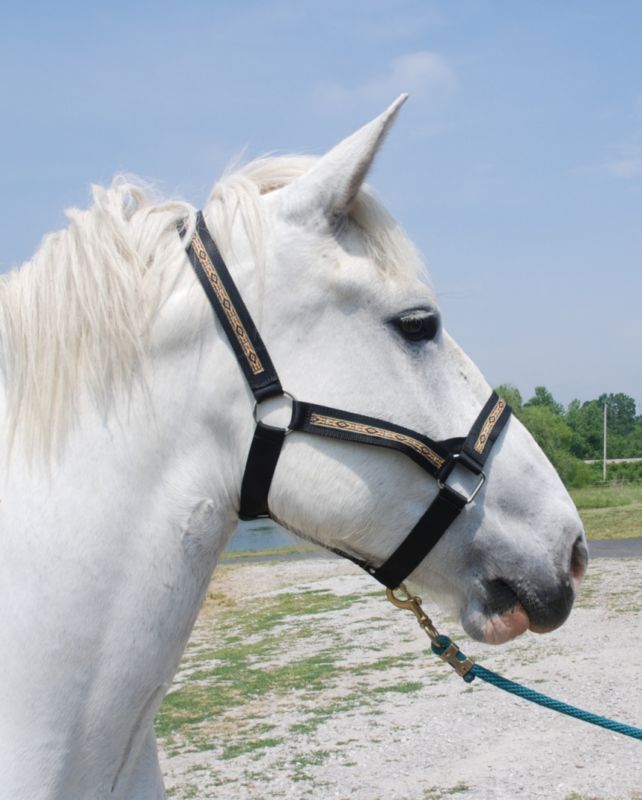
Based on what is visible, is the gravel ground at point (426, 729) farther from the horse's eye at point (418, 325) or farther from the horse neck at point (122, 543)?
the horse's eye at point (418, 325)

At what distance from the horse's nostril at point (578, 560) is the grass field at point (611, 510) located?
20.5 meters

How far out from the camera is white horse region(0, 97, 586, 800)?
4.87 feet

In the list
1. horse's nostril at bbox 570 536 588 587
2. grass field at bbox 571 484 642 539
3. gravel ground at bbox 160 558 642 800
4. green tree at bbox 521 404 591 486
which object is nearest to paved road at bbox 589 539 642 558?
grass field at bbox 571 484 642 539

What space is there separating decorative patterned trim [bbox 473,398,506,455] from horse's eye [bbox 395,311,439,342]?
0.72 feet

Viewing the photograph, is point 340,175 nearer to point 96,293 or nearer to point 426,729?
point 96,293

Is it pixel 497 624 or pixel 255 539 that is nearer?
pixel 497 624

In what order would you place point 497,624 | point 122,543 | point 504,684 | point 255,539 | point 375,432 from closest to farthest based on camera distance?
point 122,543 < point 375,432 < point 497,624 < point 504,684 < point 255,539

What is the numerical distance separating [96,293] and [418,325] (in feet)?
2.26

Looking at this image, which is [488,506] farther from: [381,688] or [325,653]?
[325,653]

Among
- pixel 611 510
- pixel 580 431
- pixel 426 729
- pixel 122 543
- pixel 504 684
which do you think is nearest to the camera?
pixel 122 543

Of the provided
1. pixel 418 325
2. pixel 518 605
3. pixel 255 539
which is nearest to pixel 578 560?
pixel 518 605

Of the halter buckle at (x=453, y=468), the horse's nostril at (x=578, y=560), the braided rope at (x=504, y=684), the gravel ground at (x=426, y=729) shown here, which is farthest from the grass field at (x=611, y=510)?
the halter buckle at (x=453, y=468)

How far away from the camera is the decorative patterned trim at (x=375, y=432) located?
63.2 inches

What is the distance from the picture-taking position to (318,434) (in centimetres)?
161
